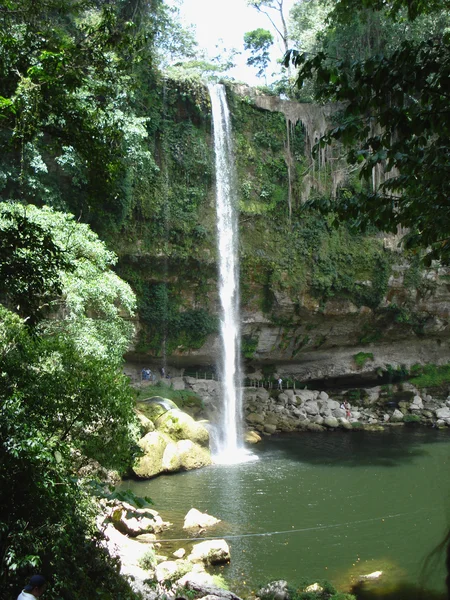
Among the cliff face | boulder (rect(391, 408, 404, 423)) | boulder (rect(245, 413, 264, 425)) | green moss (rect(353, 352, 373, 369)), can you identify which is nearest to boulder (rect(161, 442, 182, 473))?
boulder (rect(245, 413, 264, 425))

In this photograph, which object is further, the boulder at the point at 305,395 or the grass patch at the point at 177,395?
the boulder at the point at 305,395

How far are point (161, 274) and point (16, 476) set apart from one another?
18.1 m

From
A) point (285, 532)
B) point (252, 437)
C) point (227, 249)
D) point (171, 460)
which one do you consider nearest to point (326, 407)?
point (252, 437)

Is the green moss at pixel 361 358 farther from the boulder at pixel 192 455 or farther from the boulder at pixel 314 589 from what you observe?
the boulder at pixel 314 589

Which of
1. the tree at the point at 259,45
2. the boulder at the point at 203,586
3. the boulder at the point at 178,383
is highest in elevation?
the tree at the point at 259,45

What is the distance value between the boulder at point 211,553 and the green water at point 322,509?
0.63 feet

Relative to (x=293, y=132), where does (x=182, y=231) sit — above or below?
below

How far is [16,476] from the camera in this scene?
491cm

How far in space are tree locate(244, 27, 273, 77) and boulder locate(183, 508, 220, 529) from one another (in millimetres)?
25121

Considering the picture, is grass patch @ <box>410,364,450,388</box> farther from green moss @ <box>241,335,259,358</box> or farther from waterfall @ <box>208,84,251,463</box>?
waterfall @ <box>208,84,251,463</box>

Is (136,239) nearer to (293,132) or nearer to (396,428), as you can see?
(293,132)

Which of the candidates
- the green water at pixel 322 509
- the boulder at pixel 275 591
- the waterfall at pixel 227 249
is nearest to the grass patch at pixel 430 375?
the green water at pixel 322 509

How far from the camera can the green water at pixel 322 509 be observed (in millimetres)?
9641

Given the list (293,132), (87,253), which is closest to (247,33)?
(293,132)
